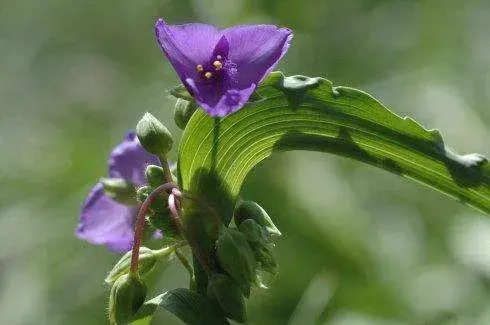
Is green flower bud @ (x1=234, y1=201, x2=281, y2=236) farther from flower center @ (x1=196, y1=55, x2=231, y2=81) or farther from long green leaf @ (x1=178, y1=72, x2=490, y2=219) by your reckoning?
flower center @ (x1=196, y1=55, x2=231, y2=81)

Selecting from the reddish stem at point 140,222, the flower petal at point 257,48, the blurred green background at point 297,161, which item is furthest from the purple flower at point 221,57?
the blurred green background at point 297,161

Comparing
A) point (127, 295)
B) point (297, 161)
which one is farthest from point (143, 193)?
point (297, 161)

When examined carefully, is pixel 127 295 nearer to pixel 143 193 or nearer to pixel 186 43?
pixel 143 193

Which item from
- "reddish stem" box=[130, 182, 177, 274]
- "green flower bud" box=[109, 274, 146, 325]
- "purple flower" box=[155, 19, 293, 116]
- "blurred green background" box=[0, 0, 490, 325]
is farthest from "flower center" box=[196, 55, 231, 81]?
"blurred green background" box=[0, 0, 490, 325]

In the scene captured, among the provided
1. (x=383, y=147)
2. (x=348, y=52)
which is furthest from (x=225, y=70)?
(x=348, y=52)

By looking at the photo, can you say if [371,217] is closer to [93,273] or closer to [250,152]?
[93,273]

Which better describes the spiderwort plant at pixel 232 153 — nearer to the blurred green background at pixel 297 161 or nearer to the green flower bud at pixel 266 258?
the green flower bud at pixel 266 258
